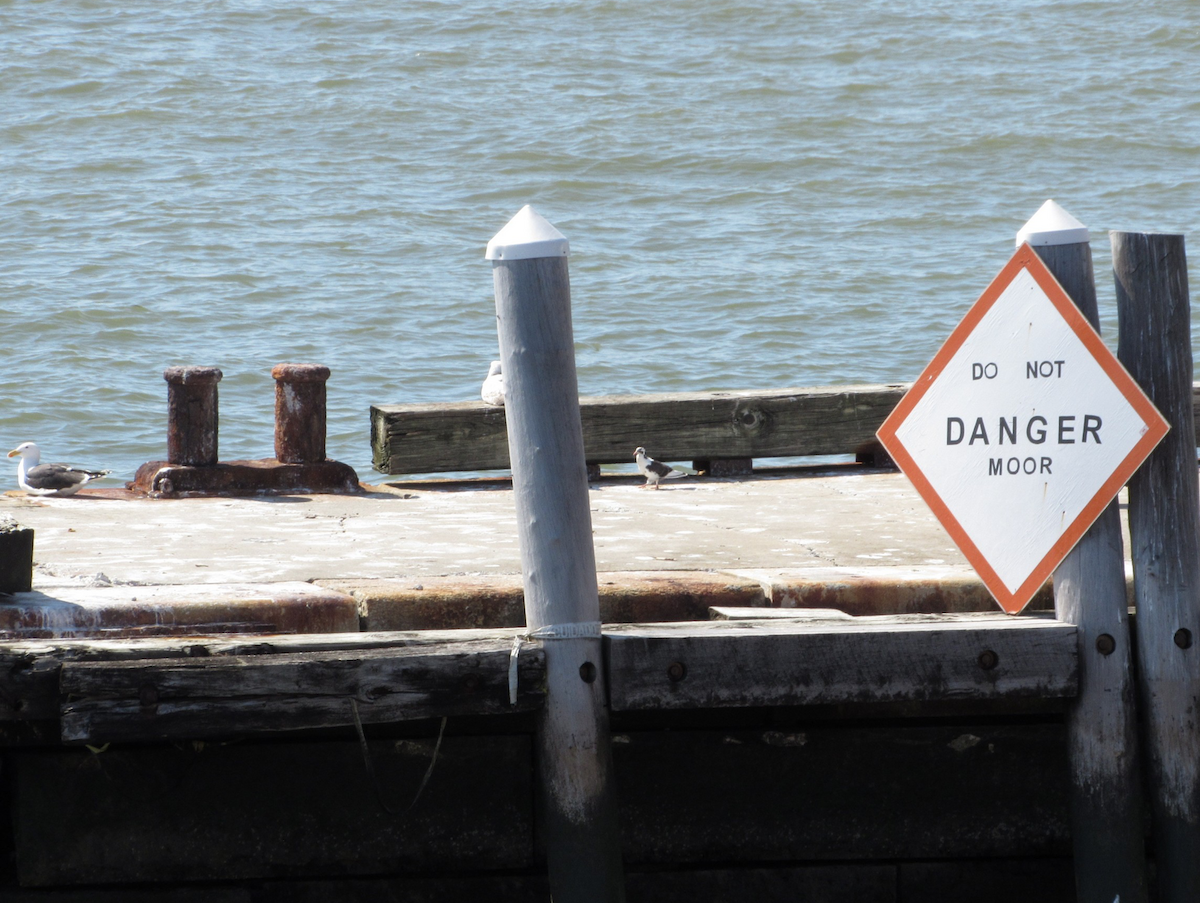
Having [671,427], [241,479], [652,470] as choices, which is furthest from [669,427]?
[241,479]

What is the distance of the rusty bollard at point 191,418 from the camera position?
641cm

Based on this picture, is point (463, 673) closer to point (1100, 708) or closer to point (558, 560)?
point (558, 560)

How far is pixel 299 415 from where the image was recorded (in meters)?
6.71

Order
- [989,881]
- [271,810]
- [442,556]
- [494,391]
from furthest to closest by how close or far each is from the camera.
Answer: [494,391] < [442,556] < [989,881] < [271,810]

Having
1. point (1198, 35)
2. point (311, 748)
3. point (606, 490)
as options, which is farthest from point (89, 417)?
point (1198, 35)

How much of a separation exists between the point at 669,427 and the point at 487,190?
15.3 meters

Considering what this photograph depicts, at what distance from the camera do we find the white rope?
3264 mm

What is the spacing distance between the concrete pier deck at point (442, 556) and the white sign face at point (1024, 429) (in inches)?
22.4

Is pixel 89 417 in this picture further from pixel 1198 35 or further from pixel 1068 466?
pixel 1198 35

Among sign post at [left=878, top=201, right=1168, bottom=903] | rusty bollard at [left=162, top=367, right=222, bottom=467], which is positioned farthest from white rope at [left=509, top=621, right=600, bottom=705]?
rusty bollard at [left=162, top=367, right=222, bottom=467]

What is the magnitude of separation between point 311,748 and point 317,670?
51cm

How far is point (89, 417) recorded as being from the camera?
14.8 meters

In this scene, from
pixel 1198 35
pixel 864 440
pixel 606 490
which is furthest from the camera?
pixel 1198 35

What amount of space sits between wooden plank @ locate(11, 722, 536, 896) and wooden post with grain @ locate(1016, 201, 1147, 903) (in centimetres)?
139
